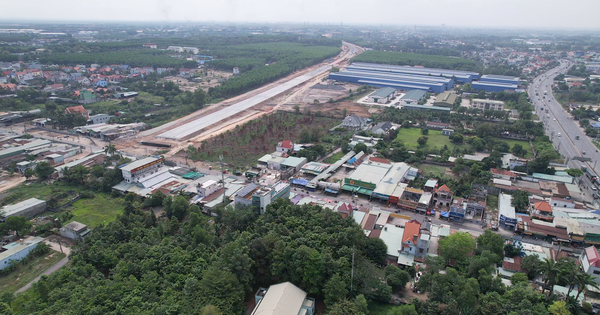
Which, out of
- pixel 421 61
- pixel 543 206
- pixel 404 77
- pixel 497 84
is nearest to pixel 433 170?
pixel 543 206

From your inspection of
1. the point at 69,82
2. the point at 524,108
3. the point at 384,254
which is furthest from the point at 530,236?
the point at 69,82

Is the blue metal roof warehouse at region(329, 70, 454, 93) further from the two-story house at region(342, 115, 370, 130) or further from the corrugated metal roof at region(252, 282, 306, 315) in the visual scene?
the corrugated metal roof at region(252, 282, 306, 315)

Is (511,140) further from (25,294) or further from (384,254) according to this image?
(25,294)

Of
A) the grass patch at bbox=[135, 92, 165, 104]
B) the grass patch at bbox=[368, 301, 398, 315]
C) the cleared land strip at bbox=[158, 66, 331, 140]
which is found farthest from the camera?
the grass patch at bbox=[135, 92, 165, 104]

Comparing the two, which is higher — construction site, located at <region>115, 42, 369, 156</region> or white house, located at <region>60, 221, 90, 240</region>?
construction site, located at <region>115, 42, 369, 156</region>

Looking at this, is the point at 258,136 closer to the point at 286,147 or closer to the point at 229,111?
the point at 286,147

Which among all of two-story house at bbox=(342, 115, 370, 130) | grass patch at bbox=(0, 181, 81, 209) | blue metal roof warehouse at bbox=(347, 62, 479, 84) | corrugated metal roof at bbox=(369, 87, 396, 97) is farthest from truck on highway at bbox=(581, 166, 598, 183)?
blue metal roof warehouse at bbox=(347, 62, 479, 84)
